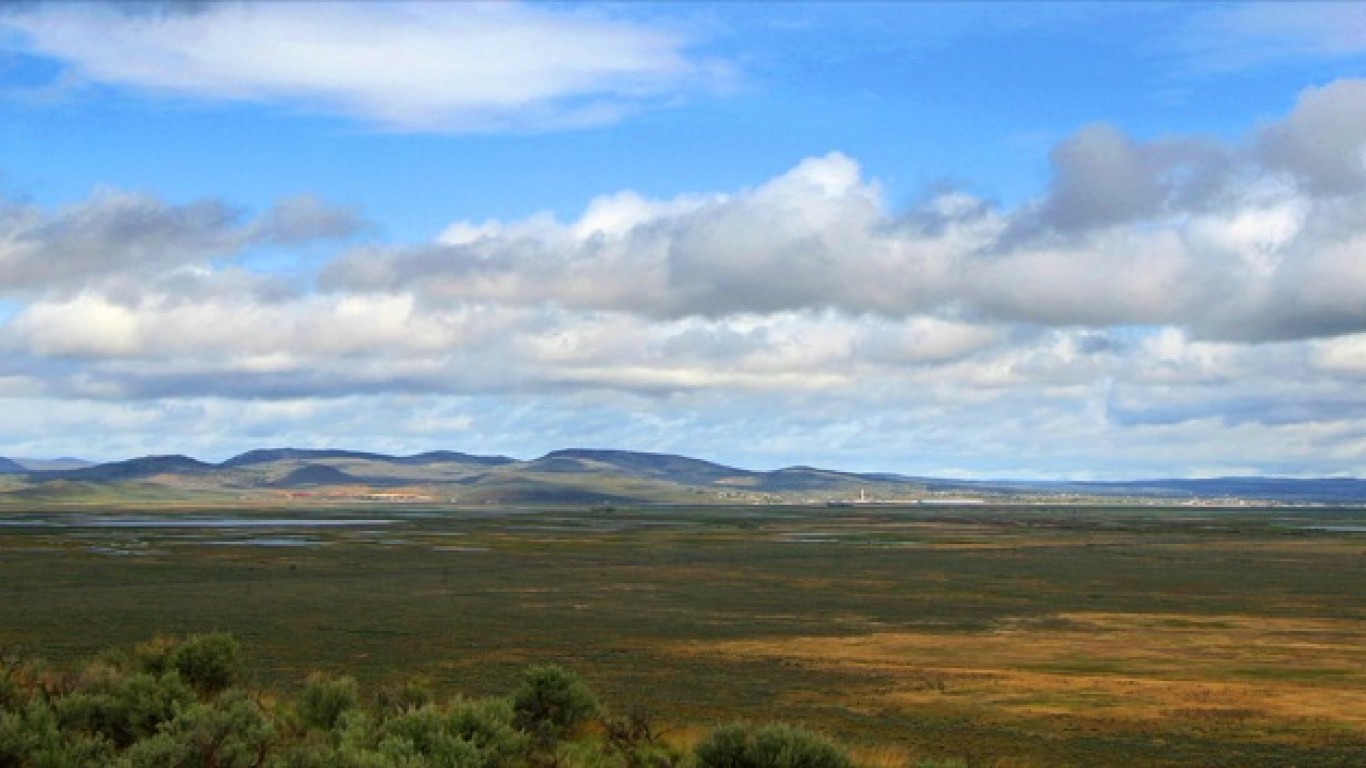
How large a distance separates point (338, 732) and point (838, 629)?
31.5 meters

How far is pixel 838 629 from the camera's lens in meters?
46.2

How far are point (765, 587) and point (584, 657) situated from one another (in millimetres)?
26661

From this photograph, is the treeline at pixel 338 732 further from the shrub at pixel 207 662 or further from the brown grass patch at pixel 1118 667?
the brown grass patch at pixel 1118 667

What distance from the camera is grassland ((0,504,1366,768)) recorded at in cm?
2806

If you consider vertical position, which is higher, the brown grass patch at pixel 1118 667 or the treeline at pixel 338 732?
the treeline at pixel 338 732

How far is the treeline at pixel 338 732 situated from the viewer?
14398 millimetres

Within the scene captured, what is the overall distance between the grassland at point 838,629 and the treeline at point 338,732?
152 inches

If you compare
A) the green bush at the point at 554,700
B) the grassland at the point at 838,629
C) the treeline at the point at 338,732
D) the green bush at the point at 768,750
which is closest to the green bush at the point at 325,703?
the treeline at the point at 338,732

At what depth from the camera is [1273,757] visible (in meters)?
24.9

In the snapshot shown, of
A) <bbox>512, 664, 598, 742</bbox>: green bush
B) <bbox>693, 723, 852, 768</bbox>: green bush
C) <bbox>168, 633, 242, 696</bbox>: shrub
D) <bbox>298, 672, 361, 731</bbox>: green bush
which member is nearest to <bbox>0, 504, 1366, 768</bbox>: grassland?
<bbox>512, 664, 598, 742</bbox>: green bush

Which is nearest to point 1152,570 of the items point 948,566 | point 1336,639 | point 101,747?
point 948,566

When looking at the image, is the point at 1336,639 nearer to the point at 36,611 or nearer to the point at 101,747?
the point at 101,747

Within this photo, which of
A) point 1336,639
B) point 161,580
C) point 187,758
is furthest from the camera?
point 161,580

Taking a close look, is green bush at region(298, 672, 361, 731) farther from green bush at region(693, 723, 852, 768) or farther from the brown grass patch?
the brown grass patch
